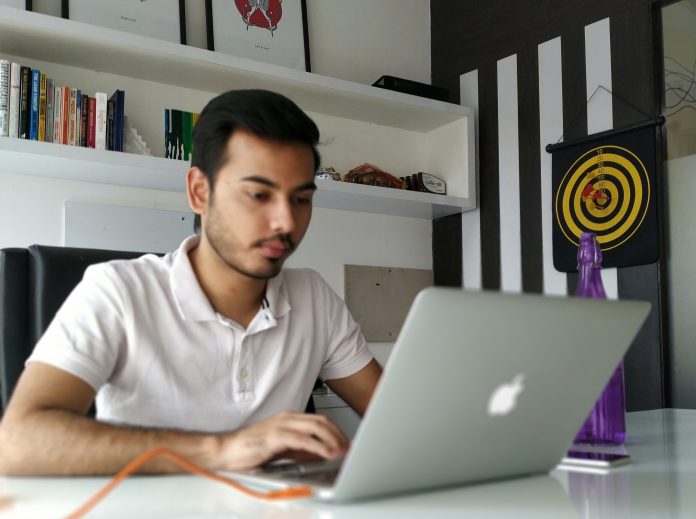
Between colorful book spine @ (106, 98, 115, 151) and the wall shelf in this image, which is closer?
the wall shelf

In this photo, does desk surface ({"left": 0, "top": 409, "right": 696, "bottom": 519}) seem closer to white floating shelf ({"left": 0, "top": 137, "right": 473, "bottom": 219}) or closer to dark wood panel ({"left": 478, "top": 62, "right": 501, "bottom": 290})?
white floating shelf ({"left": 0, "top": 137, "right": 473, "bottom": 219})

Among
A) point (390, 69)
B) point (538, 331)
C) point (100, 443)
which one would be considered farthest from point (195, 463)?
point (390, 69)

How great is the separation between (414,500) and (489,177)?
2.91m

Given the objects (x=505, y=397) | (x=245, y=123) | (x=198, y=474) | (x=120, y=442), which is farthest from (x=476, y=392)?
(x=245, y=123)

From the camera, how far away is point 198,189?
142cm

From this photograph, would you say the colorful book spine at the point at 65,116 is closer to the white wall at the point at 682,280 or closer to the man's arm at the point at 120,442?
the man's arm at the point at 120,442

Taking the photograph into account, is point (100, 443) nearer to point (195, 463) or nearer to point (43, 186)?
point (195, 463)

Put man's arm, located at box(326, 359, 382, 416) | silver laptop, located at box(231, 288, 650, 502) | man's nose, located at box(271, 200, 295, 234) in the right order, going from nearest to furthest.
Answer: silver laptop, located at box(231, 288, 650, 502) → man's nose, located at box(271, 200, 295, 234) → man's arm, located at box(326, 359, 382, 416)

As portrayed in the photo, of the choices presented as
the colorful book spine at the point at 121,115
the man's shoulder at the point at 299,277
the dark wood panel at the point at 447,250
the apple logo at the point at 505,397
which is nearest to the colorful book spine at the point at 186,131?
the colorful book spine at the point at 121,115

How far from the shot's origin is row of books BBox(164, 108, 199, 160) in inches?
116

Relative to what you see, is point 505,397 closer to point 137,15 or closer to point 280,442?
point 280,442

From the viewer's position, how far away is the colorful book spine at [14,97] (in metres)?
2.45

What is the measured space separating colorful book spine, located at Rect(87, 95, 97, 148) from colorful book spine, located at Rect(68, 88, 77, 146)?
0.05 metres

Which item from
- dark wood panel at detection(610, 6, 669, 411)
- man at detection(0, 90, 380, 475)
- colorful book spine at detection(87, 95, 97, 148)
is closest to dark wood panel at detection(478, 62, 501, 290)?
dark wood panel at detection(610, 6, 669, 411)
